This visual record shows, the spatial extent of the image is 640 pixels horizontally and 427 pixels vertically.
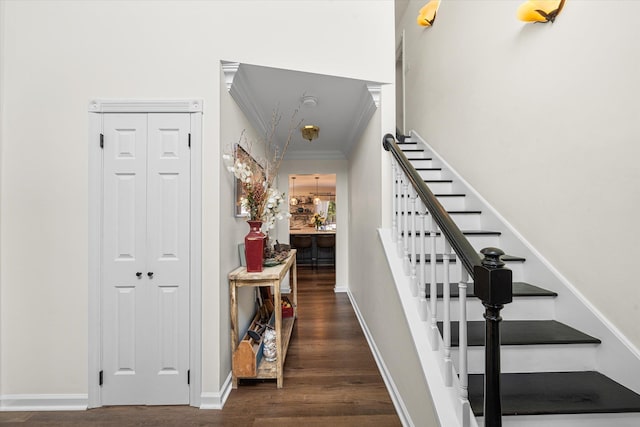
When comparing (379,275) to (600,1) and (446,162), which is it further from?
(600,1)

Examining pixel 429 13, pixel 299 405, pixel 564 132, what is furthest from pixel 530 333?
pixel 429 13

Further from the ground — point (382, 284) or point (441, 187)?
point (441, 187)

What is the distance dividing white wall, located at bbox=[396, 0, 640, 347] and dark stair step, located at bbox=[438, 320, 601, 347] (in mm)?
191

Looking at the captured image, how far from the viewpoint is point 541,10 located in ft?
6.08

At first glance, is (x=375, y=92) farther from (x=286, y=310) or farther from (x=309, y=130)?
(x=286, y=310)

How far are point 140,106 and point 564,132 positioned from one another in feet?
8.92

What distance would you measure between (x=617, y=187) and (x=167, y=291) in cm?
265

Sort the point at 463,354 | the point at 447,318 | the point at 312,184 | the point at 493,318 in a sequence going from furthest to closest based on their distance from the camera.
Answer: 1. the point at 312,184
2. the point at 447,318
3. the point at 463,354
4. the point at 493,318

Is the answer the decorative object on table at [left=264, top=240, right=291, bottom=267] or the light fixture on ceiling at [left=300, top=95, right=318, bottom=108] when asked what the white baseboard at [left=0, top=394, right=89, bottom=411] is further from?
the light fixture on ceiling at [left=300, top=95, right=318, bottom=108]

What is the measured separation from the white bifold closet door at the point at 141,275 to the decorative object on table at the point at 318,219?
713cm

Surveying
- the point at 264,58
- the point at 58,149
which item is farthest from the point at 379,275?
the point at 58,149

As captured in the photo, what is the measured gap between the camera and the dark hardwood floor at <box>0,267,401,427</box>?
6.18 ft

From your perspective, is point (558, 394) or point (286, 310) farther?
point (286, 310)

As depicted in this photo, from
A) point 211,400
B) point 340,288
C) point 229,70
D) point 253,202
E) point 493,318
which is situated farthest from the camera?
point 340,288
